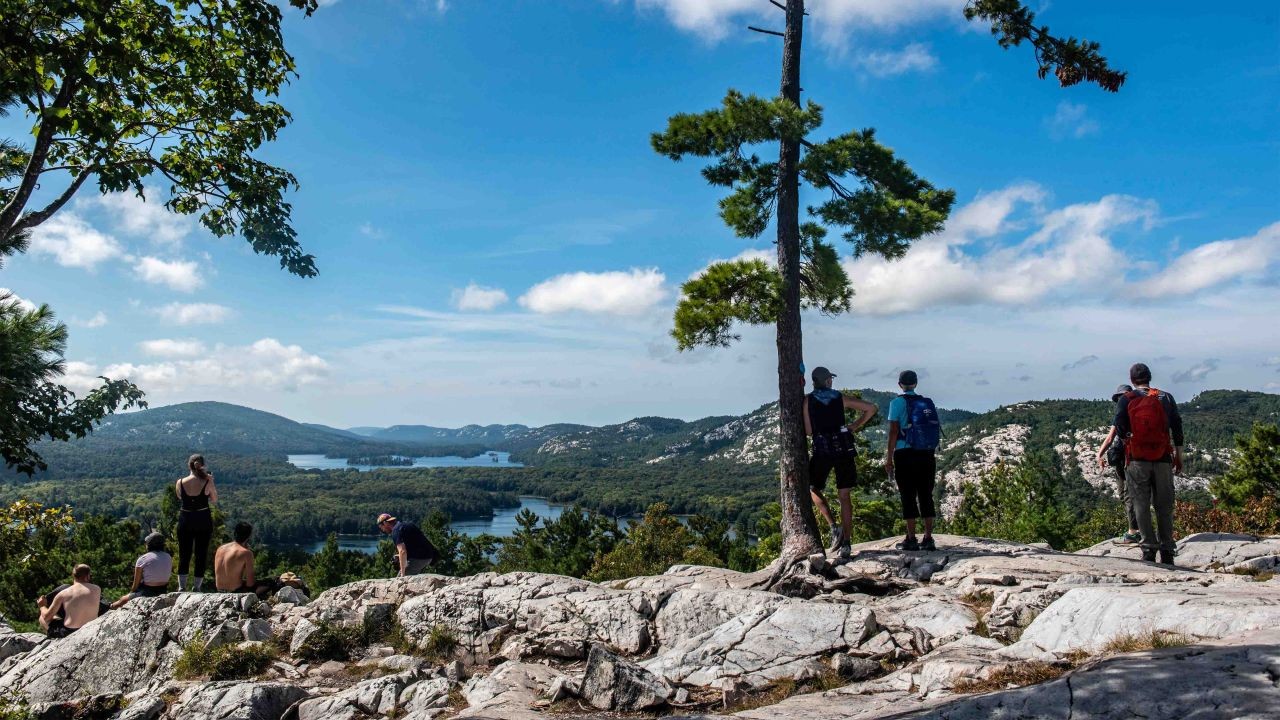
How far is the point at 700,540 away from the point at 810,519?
21.4m

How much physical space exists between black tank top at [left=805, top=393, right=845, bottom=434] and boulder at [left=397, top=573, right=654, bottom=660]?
3.31 m

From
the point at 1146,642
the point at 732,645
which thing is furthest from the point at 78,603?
the point at 1146,642

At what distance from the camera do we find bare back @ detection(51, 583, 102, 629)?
10758 mm

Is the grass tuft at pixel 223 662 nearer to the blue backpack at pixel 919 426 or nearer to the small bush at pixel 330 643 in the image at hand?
the small bush at pixel 330 643

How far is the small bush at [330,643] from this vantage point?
8.86 metres

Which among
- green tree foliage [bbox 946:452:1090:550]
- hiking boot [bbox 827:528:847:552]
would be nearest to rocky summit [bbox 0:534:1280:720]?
hiking boot [bbox 827:528:847:552]

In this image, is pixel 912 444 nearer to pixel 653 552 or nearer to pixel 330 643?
pixel 330 643

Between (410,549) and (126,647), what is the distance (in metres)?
3.91

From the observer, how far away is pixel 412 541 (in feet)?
37.6

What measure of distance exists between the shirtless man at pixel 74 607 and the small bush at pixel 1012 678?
12257mm

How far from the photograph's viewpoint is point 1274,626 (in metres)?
4.82

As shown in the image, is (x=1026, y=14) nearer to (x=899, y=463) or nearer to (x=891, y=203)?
(x=891, y=203)

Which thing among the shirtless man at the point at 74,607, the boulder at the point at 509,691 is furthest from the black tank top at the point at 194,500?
the boulder at the point at 509,691

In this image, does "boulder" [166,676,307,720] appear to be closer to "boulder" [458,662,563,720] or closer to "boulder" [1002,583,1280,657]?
"boulder" [458,662,563,720]
